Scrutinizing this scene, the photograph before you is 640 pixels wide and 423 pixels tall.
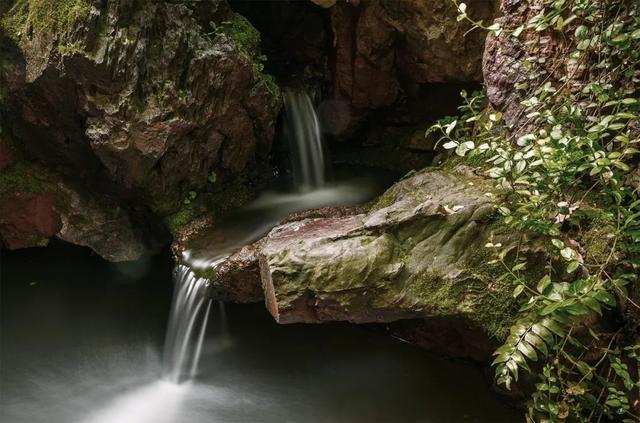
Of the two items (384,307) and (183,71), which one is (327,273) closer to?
(384,307)

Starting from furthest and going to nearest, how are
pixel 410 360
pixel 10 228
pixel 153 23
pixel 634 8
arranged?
1. pixel 10 228
2. pixel 153 23
3. pixel 410 360
4. pixel 634 8

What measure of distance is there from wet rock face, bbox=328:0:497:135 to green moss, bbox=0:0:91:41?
2.90m

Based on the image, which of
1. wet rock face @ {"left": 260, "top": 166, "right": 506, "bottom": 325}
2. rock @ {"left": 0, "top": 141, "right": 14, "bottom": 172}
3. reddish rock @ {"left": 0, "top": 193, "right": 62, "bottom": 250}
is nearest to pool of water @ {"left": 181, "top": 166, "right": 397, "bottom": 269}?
wet rock face @ {"left": 260, "top": 166, "right": 506, "bottom": 325}

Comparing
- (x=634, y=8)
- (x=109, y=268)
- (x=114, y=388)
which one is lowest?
(x=114, y=388)

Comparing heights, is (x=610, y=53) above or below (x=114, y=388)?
above

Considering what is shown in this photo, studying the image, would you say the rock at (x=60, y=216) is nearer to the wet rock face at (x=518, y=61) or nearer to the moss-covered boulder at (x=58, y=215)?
the moss-covered boulder at (x=58, y=215)

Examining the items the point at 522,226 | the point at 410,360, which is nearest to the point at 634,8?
the point at 522,226

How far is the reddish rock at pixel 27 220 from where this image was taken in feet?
17.9

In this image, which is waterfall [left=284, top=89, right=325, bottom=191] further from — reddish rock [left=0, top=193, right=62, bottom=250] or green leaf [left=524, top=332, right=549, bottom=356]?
green leaf [left=524, top=332, right=549, bottom=356]

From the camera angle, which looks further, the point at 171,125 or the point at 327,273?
the point at 171,125

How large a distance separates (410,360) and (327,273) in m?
1.45

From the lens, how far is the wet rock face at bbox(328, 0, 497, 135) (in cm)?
525

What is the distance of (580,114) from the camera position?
268 cm

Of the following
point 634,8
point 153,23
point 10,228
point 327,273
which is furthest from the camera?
point 10,228
